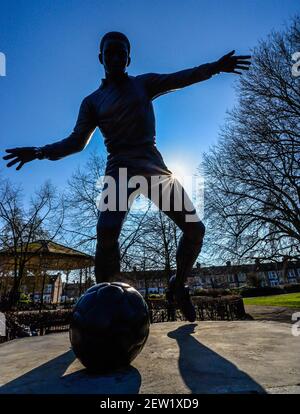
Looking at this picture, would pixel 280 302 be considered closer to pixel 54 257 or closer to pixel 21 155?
pixel 54 257

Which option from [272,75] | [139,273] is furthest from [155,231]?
[272,75]

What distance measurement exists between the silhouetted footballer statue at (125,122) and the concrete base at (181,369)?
93 centimetres

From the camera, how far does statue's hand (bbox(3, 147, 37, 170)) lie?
10.2ft

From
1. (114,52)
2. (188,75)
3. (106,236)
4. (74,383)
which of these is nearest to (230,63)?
(188,75)

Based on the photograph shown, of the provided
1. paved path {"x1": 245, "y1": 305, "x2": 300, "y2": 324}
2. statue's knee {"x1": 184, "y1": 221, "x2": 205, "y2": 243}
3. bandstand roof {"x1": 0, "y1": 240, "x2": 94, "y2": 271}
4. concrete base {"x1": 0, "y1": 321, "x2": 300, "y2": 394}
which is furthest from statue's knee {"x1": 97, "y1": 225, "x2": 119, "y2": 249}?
bandstand roof {"x1": 0, "y1": 240, "x2": 94, "y2": 271}

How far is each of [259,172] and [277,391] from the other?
1600 centimetres

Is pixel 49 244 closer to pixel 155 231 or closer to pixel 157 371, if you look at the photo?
pixel 155 231

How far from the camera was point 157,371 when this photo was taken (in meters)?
1.99

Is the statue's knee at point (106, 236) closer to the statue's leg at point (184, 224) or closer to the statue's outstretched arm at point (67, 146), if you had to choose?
the statue's leg at point (184, 224)

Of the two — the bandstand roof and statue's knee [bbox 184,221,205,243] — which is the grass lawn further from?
statue's knee [bbox 184,221,205,243]

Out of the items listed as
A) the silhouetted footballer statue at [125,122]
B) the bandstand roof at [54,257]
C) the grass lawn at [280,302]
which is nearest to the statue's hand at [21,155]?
the silhouetted footballer statue at [125,122]

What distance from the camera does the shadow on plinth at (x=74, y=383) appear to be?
1.62 meters

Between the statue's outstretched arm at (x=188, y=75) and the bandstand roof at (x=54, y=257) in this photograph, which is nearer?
the statue's outstretched arm at (x=188, y=75)
